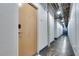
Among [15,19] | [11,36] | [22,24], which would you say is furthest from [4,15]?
[22,24]

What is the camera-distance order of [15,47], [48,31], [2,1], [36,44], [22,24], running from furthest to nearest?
[36,44]
[48,31]
[22,24]
[15,47]
[2,1]

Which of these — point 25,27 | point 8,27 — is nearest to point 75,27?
point 25,27

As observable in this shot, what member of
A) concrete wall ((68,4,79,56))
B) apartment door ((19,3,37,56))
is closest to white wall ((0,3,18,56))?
apartment door ((19,3,37,56))

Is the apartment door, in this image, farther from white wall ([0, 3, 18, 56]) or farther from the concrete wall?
the concrete wall

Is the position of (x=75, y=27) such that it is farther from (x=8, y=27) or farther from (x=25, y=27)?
(x=8, y=27)

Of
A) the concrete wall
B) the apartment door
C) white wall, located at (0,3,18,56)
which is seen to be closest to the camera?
white wall, located at (0,3,18,56)

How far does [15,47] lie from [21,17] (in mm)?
431

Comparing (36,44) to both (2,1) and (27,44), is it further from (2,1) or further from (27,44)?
(2,1)

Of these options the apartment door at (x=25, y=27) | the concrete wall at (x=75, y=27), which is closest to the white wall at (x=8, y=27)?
the apartment door at (x=25, y=27)

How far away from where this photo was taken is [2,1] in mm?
1562

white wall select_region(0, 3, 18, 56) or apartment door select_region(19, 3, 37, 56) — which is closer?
white wall select_region(0, 3, 18, 56)

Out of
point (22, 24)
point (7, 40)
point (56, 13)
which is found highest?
point (56, 13)

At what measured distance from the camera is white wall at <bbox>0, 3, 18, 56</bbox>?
5.64 ft

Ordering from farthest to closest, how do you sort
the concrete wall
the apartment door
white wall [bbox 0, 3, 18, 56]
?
the concrete wall < the apartment door < white wall [bbox 0, 3, 18, 56]
